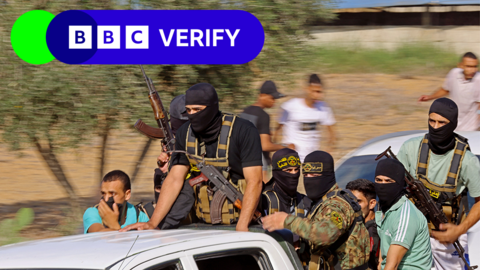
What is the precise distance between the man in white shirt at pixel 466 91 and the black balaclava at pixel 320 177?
383 centimetres

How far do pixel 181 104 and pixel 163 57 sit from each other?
9.10ft

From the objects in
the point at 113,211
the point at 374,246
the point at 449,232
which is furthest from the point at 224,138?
the point at 449,232

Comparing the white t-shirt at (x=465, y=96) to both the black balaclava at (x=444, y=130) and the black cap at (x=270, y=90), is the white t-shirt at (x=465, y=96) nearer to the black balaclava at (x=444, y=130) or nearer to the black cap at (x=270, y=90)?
the black cap at (x=270, y=90)

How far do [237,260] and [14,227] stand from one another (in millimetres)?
5513

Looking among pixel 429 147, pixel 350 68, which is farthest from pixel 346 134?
pixel 429 147

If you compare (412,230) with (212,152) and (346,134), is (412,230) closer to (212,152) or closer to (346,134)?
(212,152)

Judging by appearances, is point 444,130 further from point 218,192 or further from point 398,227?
point 218,192

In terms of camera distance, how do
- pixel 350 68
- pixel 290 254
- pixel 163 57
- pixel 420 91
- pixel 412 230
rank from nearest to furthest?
pixel 290 254 → pixel 412 230 → pixel 163 57 → pixel 420 91 → pixel 350 68

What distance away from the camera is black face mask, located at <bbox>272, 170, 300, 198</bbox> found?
412cm

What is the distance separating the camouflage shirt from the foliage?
4976 millimetres

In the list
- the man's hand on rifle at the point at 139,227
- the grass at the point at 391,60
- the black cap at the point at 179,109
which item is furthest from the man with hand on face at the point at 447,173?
the grass at the point at 391,60

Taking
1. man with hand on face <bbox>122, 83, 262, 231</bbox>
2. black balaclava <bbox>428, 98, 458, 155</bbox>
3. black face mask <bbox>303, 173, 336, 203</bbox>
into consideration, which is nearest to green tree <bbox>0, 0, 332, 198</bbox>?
man with hand on face <bbox>122, 83, 262, 231</bbox>

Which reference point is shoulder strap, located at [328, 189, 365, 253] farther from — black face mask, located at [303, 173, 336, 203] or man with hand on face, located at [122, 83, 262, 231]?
man with hand on face, located at [122, 83, 262, 231]

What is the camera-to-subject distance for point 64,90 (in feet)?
22.9
